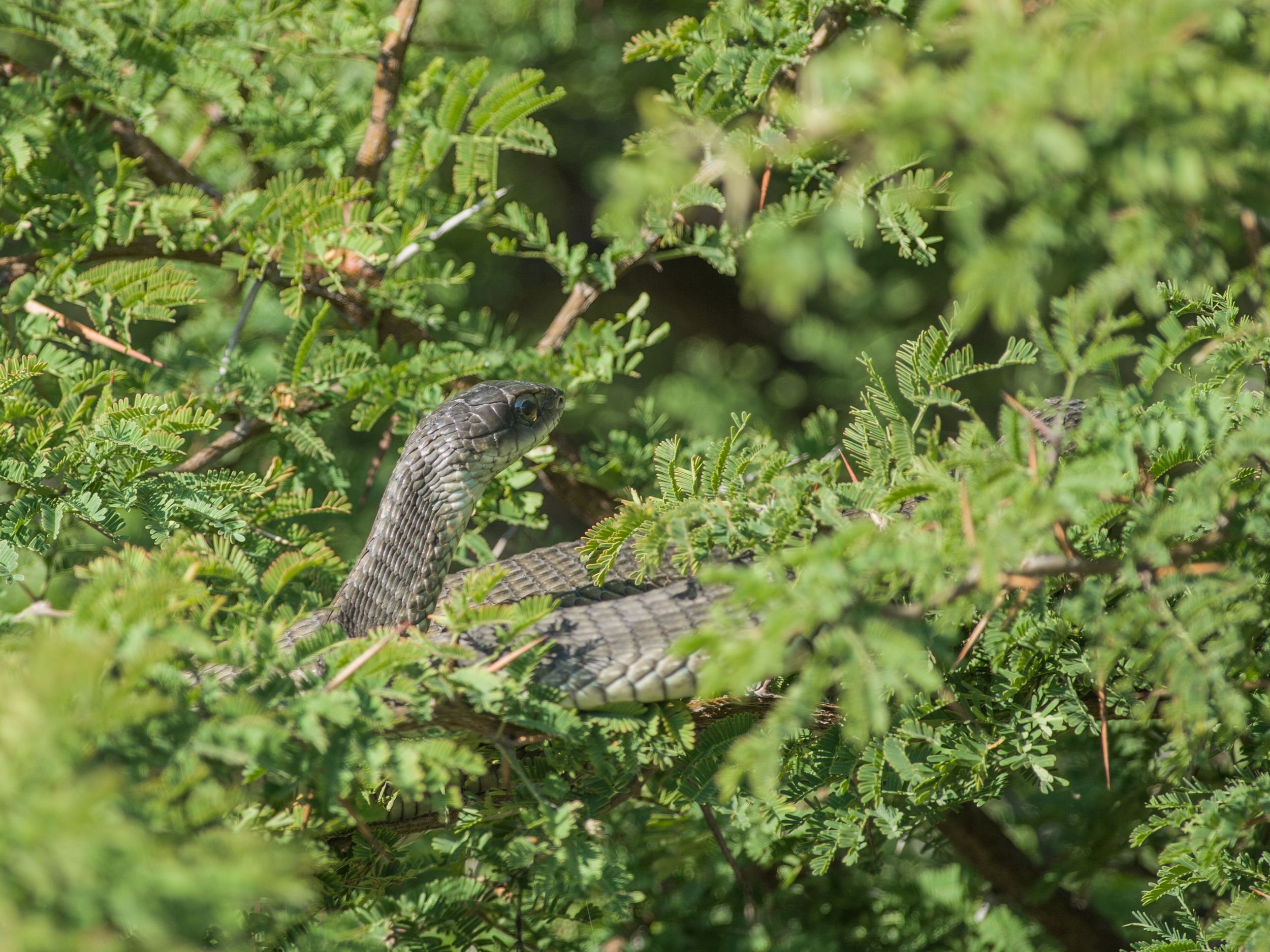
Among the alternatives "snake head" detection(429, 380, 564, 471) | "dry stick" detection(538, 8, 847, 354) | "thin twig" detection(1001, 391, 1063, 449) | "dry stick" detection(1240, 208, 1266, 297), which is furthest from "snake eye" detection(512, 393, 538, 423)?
"dry stick" detection(1240, 208, 1266, 297)

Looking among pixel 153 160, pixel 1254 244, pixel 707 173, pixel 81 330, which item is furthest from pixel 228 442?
pixel 1254 244

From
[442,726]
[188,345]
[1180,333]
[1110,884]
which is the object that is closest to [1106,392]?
[1180,333]

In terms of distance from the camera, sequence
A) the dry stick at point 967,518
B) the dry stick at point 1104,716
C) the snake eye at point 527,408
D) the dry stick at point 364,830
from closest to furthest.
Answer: the dry stick at point 967,518
the dry stick at point 364,830
the dry stick at point 1104,716
the snake eye at point 527,408

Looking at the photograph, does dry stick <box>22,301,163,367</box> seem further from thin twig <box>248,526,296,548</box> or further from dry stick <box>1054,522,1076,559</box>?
dry stick <box>1054,522,1076,559</box>

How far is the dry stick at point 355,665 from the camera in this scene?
66.7 inches

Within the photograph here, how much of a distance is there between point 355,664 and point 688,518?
770 millimetres

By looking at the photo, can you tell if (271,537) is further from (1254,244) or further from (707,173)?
(1254,244)

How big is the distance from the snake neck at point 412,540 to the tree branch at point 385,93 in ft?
4.48

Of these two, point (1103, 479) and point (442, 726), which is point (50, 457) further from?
point (1103, 479)

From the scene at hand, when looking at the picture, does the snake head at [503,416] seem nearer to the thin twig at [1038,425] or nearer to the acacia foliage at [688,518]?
the acacia foliage at [688,518]

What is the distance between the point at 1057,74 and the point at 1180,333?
82 cm

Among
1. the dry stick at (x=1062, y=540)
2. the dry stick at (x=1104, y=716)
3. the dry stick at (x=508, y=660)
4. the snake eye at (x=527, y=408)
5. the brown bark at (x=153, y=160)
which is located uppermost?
the brown bark at (x=153, y=160)

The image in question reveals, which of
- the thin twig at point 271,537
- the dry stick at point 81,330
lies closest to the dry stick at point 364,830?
the thin twig at point 271,537

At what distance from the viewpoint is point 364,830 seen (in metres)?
1.83
